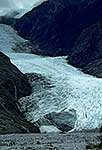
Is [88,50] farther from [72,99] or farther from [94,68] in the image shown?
[72,99]

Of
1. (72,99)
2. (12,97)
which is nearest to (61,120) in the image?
(72,99)

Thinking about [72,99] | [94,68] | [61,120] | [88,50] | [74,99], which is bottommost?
[88,50]

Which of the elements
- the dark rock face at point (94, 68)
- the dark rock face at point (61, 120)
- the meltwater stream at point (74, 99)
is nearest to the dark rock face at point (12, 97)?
the meltwater stream at point (74, 99)

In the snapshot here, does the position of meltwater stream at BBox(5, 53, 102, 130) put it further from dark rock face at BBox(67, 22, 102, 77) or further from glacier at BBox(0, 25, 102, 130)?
dark rock face at BBox(67, 22, 102, 77)

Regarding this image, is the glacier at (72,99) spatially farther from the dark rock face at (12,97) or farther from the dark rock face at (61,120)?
the dark rock face at (12,97)

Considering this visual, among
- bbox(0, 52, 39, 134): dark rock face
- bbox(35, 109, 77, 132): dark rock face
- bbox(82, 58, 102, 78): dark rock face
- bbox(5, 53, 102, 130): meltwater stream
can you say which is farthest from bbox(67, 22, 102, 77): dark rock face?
bbox(35, 109, 77, 132): dark rock face

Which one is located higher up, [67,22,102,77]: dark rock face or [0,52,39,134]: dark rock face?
[0,52,39,134]: dark rock face

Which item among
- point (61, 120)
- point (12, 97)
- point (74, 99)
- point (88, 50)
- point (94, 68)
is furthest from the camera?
point (88, 50)
